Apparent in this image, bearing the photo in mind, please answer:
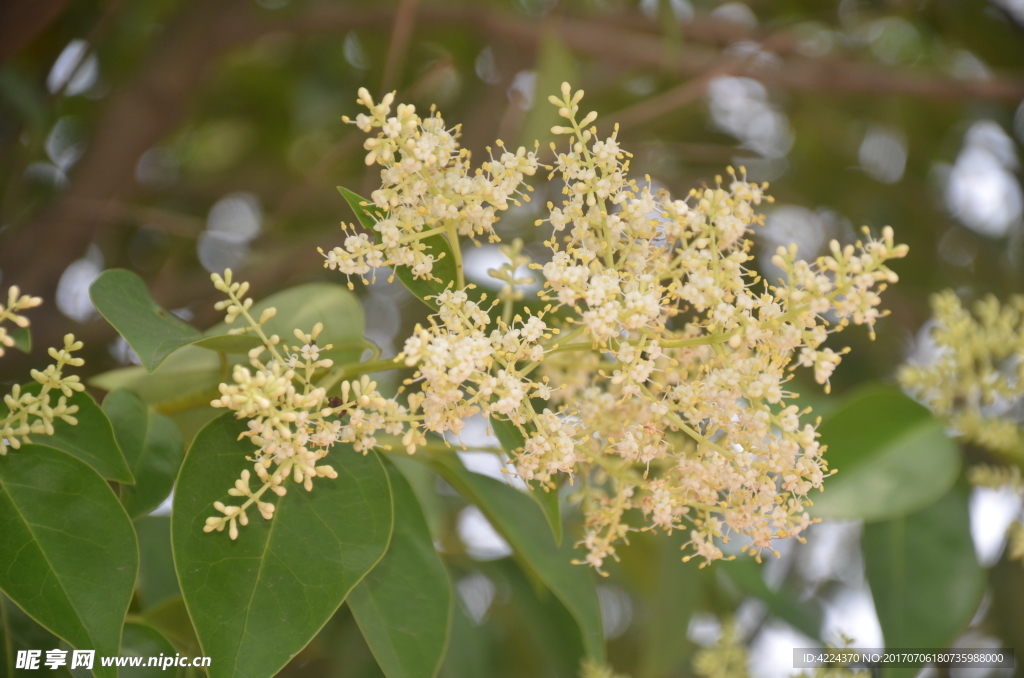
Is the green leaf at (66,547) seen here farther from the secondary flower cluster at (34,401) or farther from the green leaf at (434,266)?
the green leaf at (434,266)

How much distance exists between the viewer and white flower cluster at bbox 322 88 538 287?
804mm

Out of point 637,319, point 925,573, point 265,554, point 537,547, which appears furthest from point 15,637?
point 925,573

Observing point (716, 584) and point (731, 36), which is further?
point (731, 36)

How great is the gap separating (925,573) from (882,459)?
265 millimetres

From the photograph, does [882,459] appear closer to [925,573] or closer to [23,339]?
[925,573]

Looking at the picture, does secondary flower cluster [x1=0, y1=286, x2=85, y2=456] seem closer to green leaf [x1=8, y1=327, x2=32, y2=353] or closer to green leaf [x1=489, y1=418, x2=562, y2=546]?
green leaf [x1=8, y1=327, x2=32, y2=353]

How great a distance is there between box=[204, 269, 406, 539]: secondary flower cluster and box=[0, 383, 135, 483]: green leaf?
0.15 meters

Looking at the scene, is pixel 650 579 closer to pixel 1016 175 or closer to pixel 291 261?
pixel 291 261

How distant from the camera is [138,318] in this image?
33.1 inches

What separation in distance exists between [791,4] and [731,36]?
2.08 ft

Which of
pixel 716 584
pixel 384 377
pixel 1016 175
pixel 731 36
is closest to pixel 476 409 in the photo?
pixel 384 377

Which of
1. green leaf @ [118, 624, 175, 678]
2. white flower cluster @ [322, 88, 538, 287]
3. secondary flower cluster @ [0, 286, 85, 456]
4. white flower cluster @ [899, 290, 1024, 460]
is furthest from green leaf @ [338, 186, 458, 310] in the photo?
white flower cluster @ [899, 290, 1024, 460]

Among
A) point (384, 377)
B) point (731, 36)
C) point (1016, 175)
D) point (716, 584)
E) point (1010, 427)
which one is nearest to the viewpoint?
point (1010, 427)

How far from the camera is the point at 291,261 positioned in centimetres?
184
